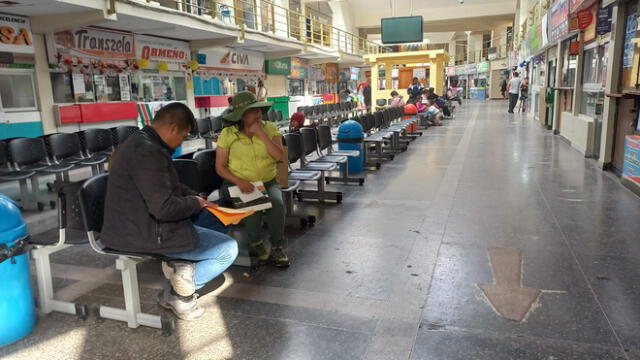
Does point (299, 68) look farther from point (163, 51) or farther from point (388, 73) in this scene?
point (163, 51)

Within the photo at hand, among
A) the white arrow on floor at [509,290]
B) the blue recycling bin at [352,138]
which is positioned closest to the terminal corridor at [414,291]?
the white arrow on floor at [509,290]

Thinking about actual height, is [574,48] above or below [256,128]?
above

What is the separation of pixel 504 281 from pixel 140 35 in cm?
1008

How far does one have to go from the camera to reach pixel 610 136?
718cm

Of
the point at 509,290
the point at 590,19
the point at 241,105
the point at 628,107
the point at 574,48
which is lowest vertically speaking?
the point at 509,290

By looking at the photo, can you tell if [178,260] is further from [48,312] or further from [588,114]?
[588,114]

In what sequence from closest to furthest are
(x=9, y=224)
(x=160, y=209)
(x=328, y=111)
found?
1. (x=160, y=209)
2. (x=9, y=224)
3. (x=328, y=111)

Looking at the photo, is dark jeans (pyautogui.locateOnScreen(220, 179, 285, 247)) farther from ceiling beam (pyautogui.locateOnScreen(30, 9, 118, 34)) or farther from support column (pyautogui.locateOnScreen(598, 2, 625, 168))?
support column (pyautogui.locateOnScreen(598, 2, 625, 168))

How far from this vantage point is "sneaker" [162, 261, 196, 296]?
279 centimetres

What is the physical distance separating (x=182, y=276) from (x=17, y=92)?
23.5 ft

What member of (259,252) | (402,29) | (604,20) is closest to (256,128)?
(259,252)

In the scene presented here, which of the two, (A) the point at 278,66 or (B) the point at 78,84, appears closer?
(B) the point at 78,84

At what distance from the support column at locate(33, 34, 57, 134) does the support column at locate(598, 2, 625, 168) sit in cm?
943

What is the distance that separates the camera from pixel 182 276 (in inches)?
110
